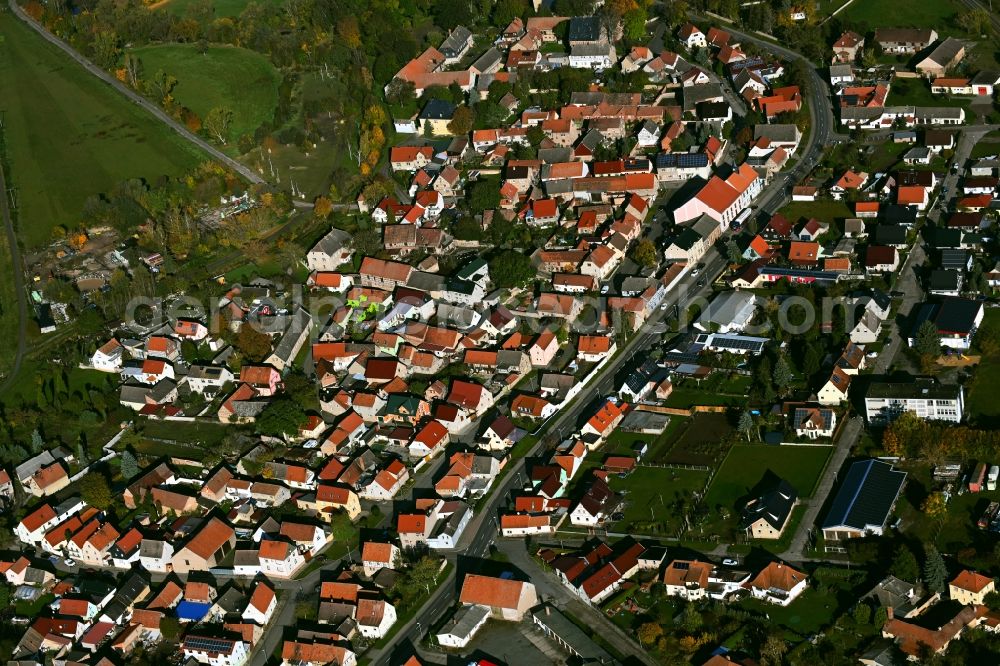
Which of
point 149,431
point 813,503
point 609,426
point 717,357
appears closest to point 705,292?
point 717,357

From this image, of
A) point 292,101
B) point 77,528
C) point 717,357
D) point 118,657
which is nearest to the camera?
point 118,657

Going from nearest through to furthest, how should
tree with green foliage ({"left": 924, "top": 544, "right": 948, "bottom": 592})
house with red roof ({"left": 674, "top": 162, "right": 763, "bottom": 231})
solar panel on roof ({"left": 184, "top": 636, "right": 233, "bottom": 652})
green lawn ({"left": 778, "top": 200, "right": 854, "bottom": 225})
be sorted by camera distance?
1. tree with green foliage ({"left": 924, "top": 544, "right": 948, "bottom": 592})
2. solar panel on roof ({"left": 184, "top": 636, "right": 233, "bottom": 652})
3. green lawn ({"left": 778, "top": 200, "right": 854, "bottom": 225})
4. house with red roof ({"left": 674, "top": 162, "right": 763, "bottom": 231})

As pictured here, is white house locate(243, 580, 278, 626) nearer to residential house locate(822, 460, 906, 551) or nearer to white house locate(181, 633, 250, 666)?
white house locate(181, 633, 250, 666)

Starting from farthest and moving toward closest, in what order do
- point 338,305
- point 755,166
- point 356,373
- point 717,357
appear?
point 755,166 → point 338,305 → point 356,373 → point 717,357

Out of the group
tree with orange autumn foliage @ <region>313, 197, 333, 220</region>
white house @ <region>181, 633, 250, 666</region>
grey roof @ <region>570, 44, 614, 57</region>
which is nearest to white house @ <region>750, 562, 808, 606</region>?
white house @ <region>181, 633, 250, 666</region>

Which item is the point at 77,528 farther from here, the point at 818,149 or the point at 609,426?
the point at 818,149

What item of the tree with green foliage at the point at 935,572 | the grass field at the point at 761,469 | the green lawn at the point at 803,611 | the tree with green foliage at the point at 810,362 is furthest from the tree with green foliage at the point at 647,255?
the tree with green foliage at the point at 935,572

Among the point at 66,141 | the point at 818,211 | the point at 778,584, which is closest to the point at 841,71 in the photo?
the point at 818,211
